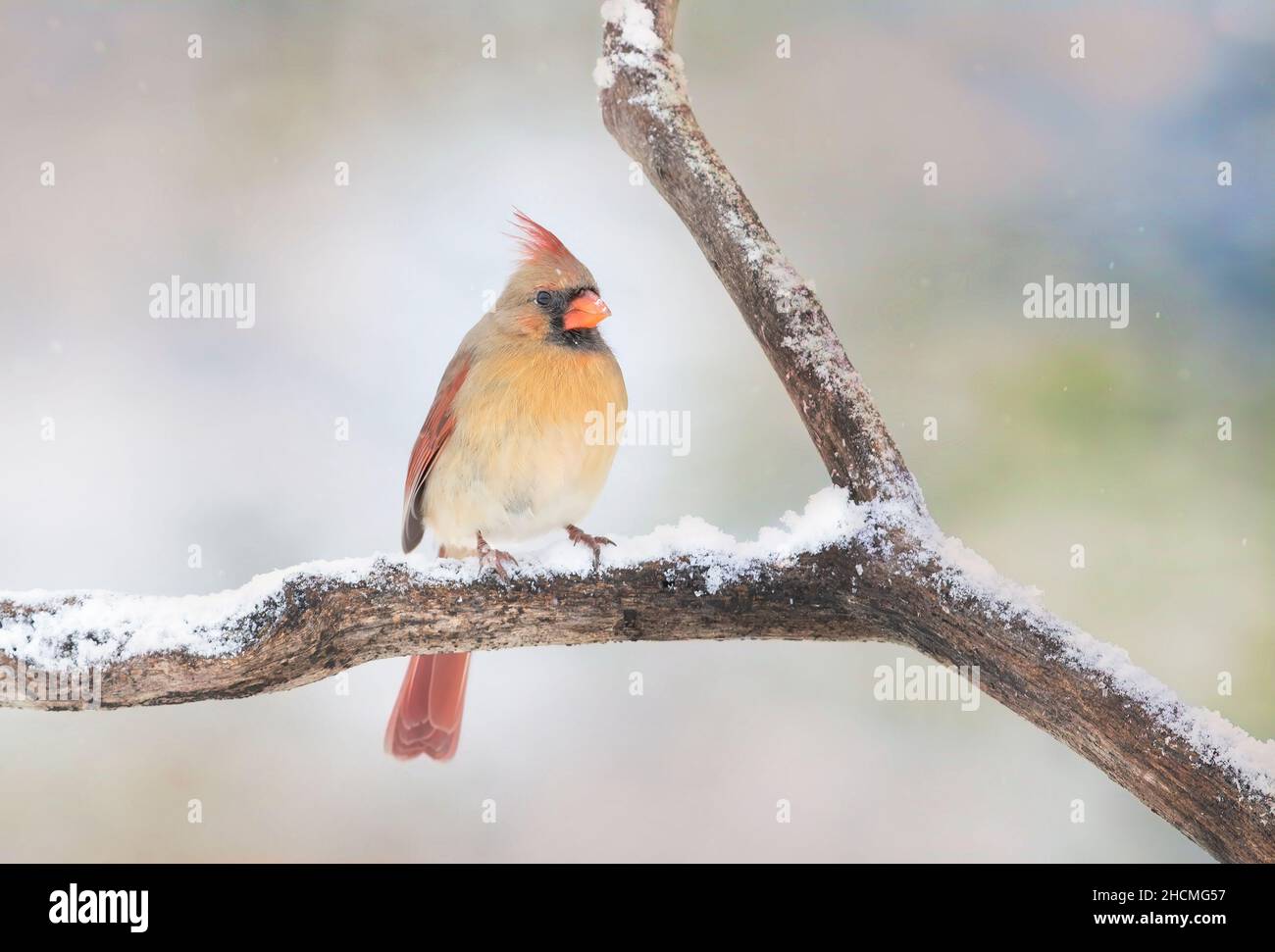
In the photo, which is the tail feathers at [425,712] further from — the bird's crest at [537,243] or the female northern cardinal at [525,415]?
the bird's crest at [537,243]

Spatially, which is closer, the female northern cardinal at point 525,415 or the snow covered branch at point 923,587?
the snow covered branch at point 923,587

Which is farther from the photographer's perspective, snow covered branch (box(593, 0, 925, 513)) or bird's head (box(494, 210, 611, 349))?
bird's head (box(494, 210, 611, 349))

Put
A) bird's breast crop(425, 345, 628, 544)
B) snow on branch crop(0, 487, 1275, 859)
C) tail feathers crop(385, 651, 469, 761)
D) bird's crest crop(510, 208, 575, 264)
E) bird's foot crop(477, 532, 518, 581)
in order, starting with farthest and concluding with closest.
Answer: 1. tail feathers crop(385, 651, 469, 761)
2. bird's crest crop(510, 208, 575, 264)
3. bird's breast crop(425, 345, 628, 544)
4. bird's foot crop(477, 532, 518, 581)
5. snow on branch crop(0, 487, 1275, 859)

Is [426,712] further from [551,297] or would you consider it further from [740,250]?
[740,250]

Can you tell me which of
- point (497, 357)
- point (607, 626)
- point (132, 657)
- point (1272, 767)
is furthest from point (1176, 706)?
point (132, 657)

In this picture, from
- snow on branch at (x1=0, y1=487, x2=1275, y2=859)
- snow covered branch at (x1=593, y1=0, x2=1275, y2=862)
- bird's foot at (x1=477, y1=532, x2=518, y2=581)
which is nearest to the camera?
snow covered branch at (x1=593, y1=0, x2=1275, y2=862)

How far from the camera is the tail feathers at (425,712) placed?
309 cm

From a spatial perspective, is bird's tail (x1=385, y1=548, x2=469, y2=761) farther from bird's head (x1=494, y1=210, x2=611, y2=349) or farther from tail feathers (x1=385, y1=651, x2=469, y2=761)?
bird's head (x1=494, y1=210, x2=611, y2=349)

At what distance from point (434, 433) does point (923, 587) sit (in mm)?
1247

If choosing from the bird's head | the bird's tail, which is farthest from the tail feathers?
the bird's head

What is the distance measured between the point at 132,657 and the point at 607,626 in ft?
3.02

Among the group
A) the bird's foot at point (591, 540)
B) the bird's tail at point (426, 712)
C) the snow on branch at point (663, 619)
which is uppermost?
the bird's foot at point (591, 540)

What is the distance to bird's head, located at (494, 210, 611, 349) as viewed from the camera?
2850 mm

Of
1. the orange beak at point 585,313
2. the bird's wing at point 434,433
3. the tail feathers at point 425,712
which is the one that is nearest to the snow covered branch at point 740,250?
the orange beak at point 585,313
